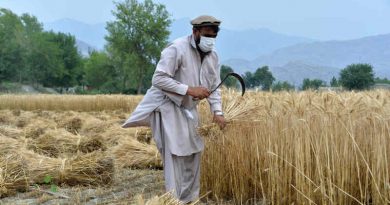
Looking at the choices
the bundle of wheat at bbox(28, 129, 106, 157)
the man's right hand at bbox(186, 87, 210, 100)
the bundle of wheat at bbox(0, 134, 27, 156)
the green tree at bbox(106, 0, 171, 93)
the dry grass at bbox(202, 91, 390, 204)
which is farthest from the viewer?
the green tree at bbox(106, 0, 171, 93)

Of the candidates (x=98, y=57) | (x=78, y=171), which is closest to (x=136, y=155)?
(x=78, y=171)

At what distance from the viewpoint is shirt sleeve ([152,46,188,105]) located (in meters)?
3.76

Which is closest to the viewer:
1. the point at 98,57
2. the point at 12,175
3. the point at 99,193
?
the point at 99,193

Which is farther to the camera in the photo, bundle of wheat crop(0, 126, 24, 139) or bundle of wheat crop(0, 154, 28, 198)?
bundle of wheat crop(0, 126, 24, 139)

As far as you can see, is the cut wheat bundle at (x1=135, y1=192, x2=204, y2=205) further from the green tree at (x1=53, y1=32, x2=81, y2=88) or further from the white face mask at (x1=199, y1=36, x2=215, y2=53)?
the green tree at (x1=53, y1=32, x2=81, y2=88)

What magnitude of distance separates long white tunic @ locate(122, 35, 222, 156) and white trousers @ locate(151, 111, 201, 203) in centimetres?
8

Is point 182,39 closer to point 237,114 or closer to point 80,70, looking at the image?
point 237,114

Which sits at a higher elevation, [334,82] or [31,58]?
[31,58]

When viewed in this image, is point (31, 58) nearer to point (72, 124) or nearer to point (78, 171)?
point (72, 124)

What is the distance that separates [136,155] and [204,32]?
3.17 meters

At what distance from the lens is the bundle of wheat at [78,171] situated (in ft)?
17.4

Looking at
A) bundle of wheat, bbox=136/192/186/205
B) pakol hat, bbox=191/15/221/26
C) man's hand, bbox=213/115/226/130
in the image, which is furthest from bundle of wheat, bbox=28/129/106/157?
bundle of wheat, bbox=136/192/186/205

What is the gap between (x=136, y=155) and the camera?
21.6 feet

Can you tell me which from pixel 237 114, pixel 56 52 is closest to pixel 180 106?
pixel 237 114
